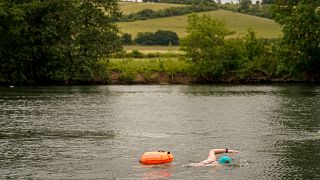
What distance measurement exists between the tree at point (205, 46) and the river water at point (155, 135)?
36.5 metres

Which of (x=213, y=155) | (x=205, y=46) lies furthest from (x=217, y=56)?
(x=213, y=155)

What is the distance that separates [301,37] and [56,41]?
44.2 m

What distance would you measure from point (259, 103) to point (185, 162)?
133ft

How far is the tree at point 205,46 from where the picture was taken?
4877 inches

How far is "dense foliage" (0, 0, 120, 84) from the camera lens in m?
113

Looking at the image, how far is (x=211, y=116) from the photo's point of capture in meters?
64.6

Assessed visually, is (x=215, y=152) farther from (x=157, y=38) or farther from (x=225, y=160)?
(x=157, y=38)

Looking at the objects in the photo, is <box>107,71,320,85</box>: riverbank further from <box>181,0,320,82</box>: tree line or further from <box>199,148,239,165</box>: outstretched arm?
<box>199,148,239,165</box>: outstretched arm

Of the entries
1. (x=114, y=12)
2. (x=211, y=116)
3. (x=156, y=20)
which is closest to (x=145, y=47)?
(x=156, y=20)

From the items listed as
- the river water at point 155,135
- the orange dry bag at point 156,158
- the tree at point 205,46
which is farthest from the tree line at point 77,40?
the orange dry bag at point 156,158

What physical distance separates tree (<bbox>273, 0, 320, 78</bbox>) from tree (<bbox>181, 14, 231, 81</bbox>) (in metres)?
12.9

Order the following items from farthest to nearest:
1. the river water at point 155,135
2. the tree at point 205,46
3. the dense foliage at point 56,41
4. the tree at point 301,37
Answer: the tree at point 205,46 < the tree at point 301,37 < the dense foliage at point 56,41 < the river water at point 155,135

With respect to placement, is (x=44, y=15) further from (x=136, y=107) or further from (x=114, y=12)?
(x=136, y=107)

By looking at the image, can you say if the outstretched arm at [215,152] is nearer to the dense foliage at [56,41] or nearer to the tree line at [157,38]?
the dense foliage at [56,41]
